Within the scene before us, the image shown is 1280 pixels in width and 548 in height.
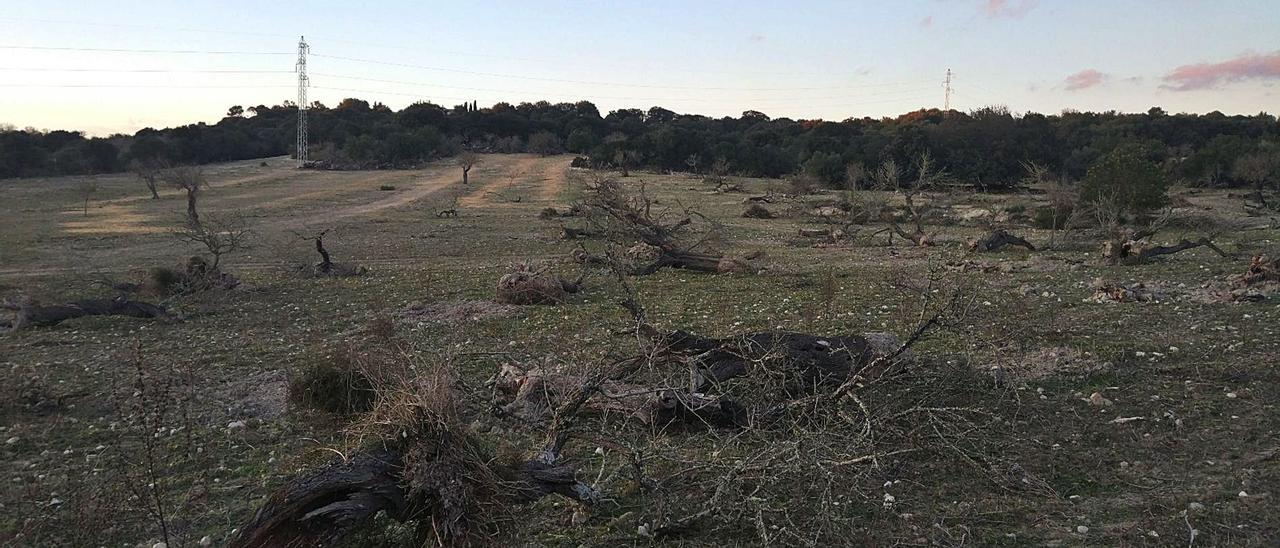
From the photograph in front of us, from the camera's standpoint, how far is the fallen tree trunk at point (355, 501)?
3.86m

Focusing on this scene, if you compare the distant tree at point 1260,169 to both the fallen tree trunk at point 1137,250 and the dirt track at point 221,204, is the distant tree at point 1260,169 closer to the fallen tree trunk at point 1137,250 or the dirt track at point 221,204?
the fallen tree trunk at point 1137,250

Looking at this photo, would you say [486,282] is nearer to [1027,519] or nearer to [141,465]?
[141,465]

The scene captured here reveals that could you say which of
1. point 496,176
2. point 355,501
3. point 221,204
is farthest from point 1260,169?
point 221,204

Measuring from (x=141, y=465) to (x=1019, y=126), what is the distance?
6432cm

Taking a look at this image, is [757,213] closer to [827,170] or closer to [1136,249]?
[1136,249]

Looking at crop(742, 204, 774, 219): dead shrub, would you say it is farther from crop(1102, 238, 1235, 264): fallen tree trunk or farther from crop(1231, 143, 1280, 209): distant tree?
crop(1231, 143, 1280, 209): distant tree

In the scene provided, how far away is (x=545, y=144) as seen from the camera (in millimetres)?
78812

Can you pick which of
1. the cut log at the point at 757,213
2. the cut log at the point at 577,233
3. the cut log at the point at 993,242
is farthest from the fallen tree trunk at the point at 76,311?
the cut log at the point at 757,213

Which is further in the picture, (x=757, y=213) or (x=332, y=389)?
(x=757, y=213)

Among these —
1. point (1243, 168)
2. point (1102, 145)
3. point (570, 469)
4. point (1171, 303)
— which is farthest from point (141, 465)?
point (1102, 145)

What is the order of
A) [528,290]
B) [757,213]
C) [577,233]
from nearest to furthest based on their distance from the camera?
→ [528,290] → [577,233] → [757,213]

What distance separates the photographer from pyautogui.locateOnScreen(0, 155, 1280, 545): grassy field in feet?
16.1

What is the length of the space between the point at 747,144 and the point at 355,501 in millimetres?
60188

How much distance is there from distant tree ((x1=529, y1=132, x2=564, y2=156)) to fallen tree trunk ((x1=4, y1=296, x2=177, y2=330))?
66496mm
